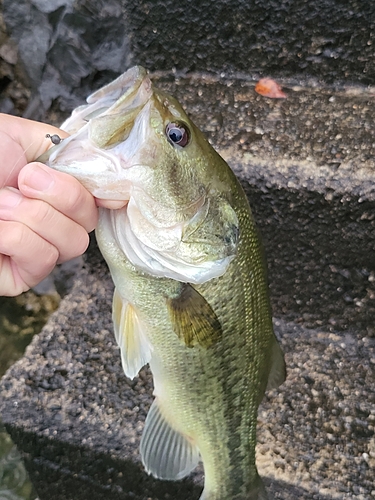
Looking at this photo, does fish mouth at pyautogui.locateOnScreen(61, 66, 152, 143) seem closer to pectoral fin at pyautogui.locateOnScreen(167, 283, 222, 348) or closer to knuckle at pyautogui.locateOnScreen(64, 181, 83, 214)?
knuckle at pyautogui.locateOnScreen(64, 181, 83, 214)

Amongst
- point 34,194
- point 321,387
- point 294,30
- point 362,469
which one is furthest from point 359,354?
point 34,194

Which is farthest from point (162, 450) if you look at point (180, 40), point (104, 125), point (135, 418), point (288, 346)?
point (180, 40)

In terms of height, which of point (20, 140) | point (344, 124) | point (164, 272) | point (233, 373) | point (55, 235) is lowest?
point (233, 373)

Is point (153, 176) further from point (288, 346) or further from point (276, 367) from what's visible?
point (288, 346)

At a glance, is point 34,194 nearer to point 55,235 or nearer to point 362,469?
point 55,235

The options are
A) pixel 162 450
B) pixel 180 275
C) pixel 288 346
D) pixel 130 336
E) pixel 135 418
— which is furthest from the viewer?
pixel 288 346

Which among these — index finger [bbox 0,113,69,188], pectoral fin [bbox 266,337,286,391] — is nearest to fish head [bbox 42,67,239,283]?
index finger [bbox 0,113,69,188]
